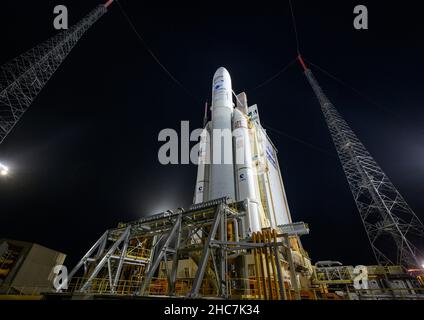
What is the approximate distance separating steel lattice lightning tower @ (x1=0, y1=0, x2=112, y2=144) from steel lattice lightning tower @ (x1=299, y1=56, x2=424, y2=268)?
48.8 metres

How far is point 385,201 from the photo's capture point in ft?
102

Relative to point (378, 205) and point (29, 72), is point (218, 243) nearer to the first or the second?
point (378, 205)

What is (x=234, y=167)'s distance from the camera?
2036 cm

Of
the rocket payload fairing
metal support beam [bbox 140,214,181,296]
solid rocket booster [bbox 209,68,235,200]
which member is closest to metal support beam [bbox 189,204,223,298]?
metal support beam [bbox 140,214,181,296]

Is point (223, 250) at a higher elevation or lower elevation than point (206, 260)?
higher

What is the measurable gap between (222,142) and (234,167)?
10.0 feet

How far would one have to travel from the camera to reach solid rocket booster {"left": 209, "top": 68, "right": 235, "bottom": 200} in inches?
708

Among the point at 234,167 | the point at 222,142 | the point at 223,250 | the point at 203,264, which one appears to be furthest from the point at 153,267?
the point at 222,142

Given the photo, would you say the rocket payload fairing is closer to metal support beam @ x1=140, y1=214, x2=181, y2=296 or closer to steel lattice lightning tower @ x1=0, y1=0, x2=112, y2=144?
metal support beam @ x1=140, y1=214, x2=181, y2=296

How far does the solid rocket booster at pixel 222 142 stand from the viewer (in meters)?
18.0

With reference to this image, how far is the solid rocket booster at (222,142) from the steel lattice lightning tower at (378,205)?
2639 centimetres
